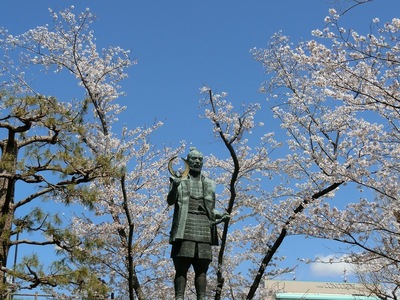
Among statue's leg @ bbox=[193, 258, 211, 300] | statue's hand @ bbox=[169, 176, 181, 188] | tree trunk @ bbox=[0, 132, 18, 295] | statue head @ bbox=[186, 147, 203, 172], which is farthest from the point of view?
tree trunk @ bbox=[0, 132, 18, 295]

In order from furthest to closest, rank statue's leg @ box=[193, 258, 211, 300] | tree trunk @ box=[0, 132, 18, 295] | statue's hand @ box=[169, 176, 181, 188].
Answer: tree trunk @ box=[0, 132, 18, 295] < statue's hand @ box=[169, 176, 181, 188] < statue's leg @ box=[193, 258, 211, 300]

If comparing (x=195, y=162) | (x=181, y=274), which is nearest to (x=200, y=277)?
(x=181, y=274)

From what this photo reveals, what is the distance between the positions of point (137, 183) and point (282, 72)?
4.62 m

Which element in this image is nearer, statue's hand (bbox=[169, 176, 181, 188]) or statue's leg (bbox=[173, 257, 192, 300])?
statue's leg (bbox=[173, 257, 192, 300])

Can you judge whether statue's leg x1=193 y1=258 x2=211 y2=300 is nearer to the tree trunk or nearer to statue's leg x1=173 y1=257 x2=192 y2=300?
statue's leg x1=173 y1=257 x2=192 y2=300

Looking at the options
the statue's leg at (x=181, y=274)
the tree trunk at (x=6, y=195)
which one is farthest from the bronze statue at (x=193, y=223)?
the tree trunk at (x=6, y=195)

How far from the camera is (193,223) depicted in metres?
7.06

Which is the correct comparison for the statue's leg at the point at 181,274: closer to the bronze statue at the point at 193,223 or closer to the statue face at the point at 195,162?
the bronze statue at the point at 193,223

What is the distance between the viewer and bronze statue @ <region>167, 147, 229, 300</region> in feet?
22.8

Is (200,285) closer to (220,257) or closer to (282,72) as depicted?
(220,257)

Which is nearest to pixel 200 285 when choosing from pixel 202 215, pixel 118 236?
pixel 202 215

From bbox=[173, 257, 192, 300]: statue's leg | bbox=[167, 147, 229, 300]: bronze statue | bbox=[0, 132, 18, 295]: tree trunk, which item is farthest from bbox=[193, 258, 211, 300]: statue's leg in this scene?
bbox=[0, 132, 18, 295]: tree trunk

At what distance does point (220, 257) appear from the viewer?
1191cm

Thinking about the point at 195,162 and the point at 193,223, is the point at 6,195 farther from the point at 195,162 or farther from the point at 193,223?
the point at 193,223
